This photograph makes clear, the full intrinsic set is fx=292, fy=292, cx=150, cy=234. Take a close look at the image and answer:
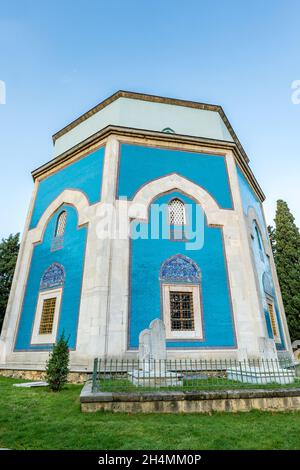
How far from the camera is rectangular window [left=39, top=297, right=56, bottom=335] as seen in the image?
1014 centimetres

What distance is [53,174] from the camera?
Result: 13.8 meters

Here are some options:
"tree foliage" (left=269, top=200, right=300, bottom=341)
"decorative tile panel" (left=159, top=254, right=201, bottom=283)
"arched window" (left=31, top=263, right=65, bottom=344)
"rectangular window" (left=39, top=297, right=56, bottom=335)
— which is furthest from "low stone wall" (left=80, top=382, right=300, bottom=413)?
"tree foliage" (left=269, top=200, right=300, bottom=341)

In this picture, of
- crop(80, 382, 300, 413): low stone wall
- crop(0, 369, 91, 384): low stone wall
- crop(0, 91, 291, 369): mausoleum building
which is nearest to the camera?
crop(80, 382, 300, 413): low stone wall

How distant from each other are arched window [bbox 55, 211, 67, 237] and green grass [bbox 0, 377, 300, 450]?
7431 millimetres

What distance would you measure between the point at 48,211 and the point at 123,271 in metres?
5.35

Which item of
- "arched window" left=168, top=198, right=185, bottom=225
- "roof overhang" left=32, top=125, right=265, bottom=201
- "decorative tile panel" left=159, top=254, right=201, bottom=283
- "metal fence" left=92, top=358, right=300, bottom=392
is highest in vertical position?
"roof overhang" left=32, top=125, right=265, bottom=201

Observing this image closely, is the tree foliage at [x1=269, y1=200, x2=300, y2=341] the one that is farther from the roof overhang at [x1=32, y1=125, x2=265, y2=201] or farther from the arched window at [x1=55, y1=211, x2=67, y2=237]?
the arched window at [x1=55, y1=211, x2=67, y2=237]

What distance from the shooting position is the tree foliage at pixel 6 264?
18523 millimetres

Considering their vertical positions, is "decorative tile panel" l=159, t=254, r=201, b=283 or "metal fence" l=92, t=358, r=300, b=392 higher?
"decorative tile panel" l=159, t=254, r=201, b=283

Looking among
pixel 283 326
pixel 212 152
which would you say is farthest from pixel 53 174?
pixel 283 326

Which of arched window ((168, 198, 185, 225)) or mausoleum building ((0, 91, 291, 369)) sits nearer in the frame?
mausoleum building ((0, 91, 291, 369))

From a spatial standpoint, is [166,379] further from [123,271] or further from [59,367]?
[123,271]

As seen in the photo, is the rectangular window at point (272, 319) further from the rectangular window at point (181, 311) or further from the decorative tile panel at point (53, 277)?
the decorative tile panel at point (53, 277)

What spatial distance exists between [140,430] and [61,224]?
9.46 meters
